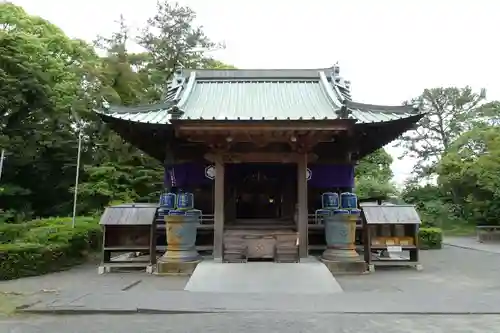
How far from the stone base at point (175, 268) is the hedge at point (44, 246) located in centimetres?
300

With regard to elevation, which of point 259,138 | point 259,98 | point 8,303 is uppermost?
point 259,98

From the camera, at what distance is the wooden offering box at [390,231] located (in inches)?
425

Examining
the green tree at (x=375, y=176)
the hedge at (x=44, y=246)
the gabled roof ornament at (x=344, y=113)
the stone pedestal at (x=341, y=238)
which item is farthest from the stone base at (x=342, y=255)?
the green tree at (x=375, y=176)

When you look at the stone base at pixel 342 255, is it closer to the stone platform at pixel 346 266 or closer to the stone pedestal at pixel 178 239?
the stone platform at pixel 346 266

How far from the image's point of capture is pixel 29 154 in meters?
19.3

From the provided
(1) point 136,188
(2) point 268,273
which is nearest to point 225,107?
(2) point 268,273

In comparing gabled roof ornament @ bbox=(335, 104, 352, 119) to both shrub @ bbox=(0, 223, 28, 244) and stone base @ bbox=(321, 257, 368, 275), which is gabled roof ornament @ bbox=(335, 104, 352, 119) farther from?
shrub @ bbox=(0, 223, 28, 244)

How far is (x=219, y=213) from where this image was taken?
10477 millimetres

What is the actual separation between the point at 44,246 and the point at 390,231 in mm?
8924

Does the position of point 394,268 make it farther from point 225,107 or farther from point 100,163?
point 100,163

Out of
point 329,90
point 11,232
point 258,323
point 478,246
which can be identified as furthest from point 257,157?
point 478,246

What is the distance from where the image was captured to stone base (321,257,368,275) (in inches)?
397

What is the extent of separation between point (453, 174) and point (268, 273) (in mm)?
21583

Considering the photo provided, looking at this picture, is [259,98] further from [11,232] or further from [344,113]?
[11,232]
